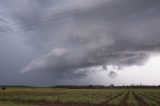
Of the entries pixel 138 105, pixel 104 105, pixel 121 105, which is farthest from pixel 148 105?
pixel 104 105

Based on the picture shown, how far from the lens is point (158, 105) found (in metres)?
39.8

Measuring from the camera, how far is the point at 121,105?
4094cm

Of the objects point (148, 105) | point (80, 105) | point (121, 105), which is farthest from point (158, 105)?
point (80, 105)

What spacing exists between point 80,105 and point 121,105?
6493 mm

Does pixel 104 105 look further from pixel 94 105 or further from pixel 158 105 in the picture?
pixel 158 105

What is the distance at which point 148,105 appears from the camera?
41.1 meters

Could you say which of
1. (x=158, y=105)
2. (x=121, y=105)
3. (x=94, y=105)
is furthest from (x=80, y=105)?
(x=158, y=105)

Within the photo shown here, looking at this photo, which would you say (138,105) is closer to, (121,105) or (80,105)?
(121,105)

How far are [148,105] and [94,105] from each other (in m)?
8.57

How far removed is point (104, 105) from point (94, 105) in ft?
5.33

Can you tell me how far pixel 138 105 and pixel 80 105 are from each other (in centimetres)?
919

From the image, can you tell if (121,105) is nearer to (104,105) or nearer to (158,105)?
(104,105)

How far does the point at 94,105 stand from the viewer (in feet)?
136

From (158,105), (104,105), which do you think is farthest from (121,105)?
(158,105)
